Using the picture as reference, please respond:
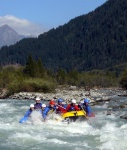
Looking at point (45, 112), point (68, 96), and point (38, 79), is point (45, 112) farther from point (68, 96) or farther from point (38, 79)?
point (38, 79)

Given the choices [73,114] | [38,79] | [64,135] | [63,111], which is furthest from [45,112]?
[38,79]

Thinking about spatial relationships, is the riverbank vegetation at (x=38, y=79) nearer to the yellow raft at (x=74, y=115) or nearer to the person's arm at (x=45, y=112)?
the person's arm at (x=45, y=112)

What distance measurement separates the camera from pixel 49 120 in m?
22.3

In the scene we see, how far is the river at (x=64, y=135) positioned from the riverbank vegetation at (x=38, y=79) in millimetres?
40620

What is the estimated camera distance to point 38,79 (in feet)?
223

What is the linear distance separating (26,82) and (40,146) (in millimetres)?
49772

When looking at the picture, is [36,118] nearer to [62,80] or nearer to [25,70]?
[25,70]

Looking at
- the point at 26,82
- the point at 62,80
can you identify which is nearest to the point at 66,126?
the point at 26,82

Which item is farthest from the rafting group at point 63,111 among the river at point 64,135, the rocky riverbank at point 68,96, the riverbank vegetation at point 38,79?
the riverbank vegetation at point 38,79

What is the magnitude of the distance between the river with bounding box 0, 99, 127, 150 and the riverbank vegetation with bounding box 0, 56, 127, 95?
133 feet

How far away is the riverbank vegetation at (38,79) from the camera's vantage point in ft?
210

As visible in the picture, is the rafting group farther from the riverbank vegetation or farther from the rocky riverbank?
the riverbank vegetation

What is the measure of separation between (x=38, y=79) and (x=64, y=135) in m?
50.0

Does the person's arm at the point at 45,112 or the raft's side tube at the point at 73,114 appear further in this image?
the person's arm at the point at 45,112
